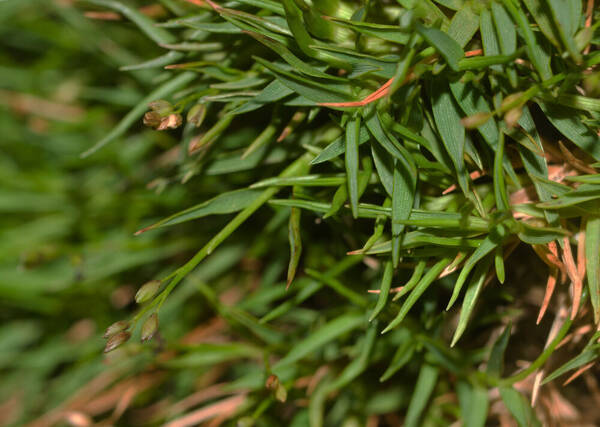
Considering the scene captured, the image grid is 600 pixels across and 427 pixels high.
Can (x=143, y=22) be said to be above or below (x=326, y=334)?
above

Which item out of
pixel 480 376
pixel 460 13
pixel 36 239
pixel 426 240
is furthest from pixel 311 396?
pixel 36 239

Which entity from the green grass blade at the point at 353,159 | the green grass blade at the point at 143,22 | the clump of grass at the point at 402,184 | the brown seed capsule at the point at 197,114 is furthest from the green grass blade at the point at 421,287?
the green grass blade at the point at 143,22

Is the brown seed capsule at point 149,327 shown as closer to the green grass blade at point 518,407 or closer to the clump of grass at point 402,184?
the clump of grass at point 402,184

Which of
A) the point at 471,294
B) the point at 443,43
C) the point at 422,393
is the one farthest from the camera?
the point at 422,393

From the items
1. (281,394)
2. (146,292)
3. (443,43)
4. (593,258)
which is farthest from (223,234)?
(593,258)

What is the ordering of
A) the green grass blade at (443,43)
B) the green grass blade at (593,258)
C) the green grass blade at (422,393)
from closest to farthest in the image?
the green grass blade at (443,43) < the green grass blade at (593,258) < the green grass blade at (422,393)

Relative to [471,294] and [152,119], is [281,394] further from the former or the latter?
[152,119]

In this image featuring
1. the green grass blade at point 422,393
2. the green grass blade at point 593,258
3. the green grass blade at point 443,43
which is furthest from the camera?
the green grass blade at point 422,393

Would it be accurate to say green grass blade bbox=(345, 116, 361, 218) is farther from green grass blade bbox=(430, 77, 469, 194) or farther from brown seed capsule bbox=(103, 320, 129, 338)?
brown seed capsule bbox=(103, 320, 129, 338)

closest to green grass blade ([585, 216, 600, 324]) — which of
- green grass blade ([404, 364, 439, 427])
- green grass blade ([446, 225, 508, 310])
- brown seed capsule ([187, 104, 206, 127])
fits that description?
green grass blade ([446, 225, 508, 310])
